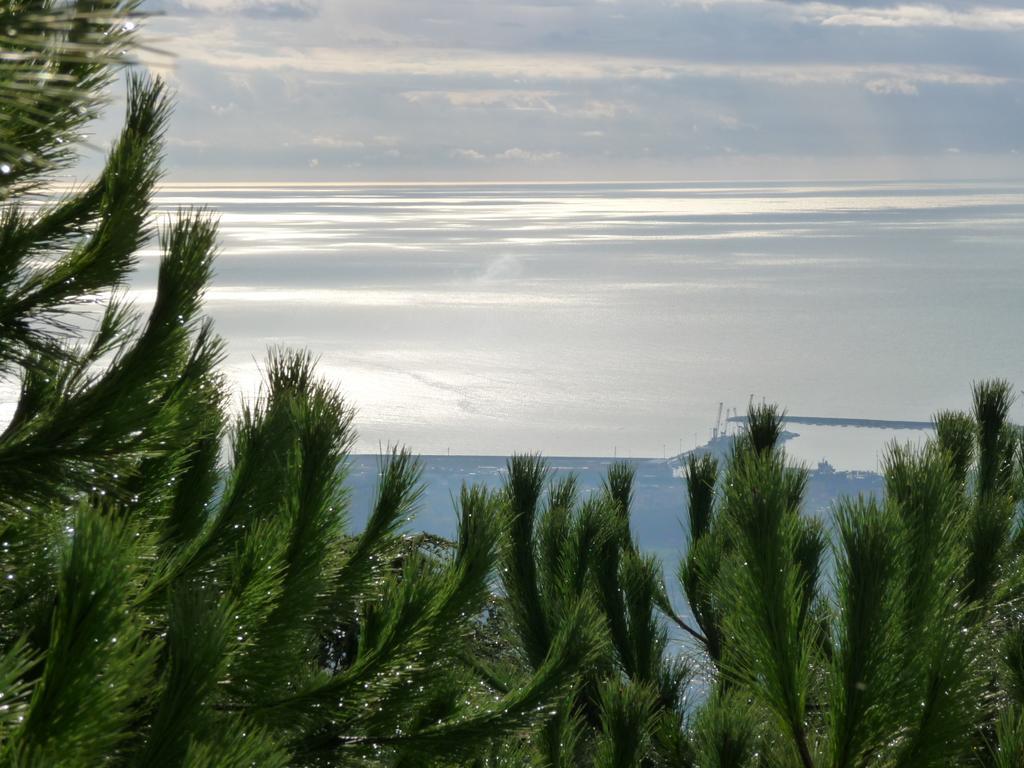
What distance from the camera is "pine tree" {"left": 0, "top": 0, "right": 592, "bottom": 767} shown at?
3.73ft

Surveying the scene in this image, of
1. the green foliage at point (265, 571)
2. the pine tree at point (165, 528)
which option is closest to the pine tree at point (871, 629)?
the green foliage at point (265, 571)

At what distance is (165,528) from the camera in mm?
2152

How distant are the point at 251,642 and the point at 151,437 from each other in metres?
0.40

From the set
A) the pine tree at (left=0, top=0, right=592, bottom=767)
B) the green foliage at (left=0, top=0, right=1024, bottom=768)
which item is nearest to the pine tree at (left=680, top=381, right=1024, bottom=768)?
the green foliage at (left=0, top=0, right=1024, bottom=768)

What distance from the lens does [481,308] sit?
63188 millimetres

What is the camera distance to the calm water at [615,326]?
3266 cm

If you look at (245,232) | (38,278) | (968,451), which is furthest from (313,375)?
(245,232)

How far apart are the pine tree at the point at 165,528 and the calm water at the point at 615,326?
0.19 metres

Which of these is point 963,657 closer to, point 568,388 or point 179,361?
point 179,361

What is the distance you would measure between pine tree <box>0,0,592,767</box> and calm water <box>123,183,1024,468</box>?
0.19 m

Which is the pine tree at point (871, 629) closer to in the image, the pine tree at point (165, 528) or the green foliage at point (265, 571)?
the green foliage at point (265, 571)

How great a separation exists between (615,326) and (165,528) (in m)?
55.5

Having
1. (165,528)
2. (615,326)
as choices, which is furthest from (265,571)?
(615,326)

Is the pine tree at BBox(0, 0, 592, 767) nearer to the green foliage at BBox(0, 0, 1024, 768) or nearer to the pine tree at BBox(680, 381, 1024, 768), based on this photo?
the green foliage at BBox(0, 0, 1024, 768)
